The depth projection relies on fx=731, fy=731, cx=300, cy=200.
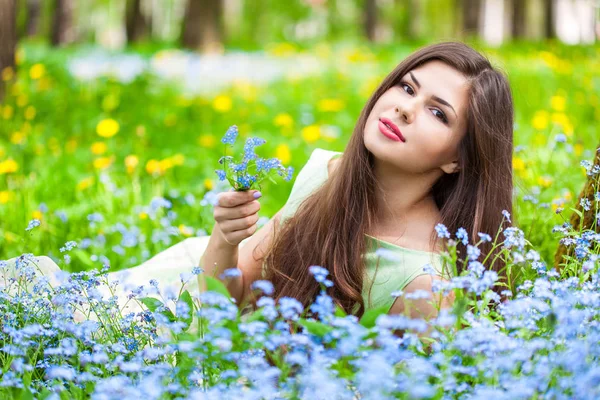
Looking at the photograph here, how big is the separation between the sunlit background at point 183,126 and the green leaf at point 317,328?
19.8 inches

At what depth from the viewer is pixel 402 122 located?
213 cm

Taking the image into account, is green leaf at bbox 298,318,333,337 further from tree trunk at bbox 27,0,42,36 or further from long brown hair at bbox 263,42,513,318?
tree trunk at bbox 27,0,42,36

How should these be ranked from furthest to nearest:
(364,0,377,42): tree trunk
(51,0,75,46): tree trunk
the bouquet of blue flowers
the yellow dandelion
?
(364,0,377,42): tree trunk → (51,0,75,46): tree trunk → the yellow dandelion → the bouquet of blue flowers

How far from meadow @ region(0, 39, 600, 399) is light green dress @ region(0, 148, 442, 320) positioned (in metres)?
0.10

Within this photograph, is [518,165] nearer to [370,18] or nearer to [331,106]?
[331,106]

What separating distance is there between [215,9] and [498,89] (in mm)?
7018

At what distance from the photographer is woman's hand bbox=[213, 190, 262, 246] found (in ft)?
6.38

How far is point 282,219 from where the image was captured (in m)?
2.53

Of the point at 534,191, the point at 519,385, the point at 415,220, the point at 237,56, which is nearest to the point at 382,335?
the point at 519,385

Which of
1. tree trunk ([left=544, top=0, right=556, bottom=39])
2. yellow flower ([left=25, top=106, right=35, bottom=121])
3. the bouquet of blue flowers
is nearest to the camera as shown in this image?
the bouquet of blue flowers

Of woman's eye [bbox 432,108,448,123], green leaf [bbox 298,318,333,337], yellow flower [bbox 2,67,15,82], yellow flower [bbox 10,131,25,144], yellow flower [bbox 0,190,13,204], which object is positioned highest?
woman's eye [bbox 432,108,448,123]

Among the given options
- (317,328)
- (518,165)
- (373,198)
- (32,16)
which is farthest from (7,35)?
(32,16)

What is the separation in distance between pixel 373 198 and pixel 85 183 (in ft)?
5.93

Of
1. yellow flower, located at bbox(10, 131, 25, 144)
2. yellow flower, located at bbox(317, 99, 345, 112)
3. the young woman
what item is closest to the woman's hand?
the young woman
